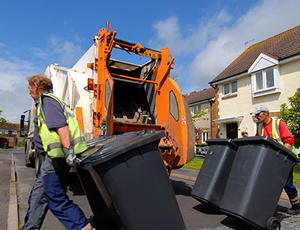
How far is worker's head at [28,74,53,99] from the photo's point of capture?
90.5 inches

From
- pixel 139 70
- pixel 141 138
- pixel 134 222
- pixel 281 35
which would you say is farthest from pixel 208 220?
pixel 281 35

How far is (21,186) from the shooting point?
542cm

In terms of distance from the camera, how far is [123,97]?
5840 millimetres

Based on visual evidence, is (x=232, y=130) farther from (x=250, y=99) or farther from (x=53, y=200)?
(x=53, y=200)

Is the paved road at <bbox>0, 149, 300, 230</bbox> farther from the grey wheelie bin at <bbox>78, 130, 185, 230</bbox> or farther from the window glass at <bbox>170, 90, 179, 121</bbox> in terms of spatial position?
the window glass at <bbox>170, 90, 179, 121</bbox>

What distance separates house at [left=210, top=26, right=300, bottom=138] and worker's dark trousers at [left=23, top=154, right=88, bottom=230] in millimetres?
11843

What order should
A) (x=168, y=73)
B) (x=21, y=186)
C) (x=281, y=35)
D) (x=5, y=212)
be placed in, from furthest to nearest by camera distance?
1. (x=281, y=35)
2. (x=21, y=186)
3. (x=168, y=73)
4. (x=5, y=212)

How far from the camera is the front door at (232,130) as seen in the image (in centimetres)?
1455

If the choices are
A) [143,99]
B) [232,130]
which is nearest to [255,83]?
[232,130]

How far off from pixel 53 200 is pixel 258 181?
212cm

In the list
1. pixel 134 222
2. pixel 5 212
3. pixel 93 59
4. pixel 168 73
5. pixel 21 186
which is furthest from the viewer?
pixel 21 186

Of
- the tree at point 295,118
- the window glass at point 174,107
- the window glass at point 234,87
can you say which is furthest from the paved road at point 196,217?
the window glass at point 234,87

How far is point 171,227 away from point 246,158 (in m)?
1.34

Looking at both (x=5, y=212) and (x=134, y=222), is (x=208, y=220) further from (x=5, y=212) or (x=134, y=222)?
(x=5, y=212)
